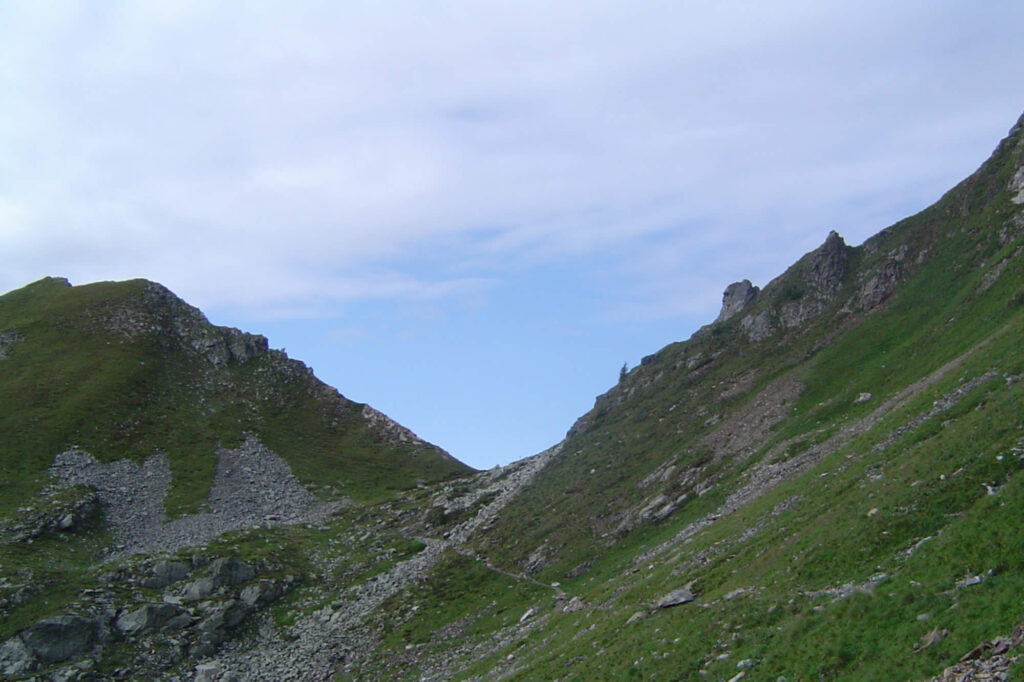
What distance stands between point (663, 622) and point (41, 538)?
236ft

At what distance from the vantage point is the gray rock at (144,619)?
6606cm

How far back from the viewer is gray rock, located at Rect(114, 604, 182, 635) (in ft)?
217

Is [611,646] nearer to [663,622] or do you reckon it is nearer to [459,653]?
[663,622]

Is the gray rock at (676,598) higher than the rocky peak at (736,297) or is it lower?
lower

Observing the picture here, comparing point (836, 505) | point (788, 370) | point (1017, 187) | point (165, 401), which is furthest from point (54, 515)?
point (1017, 187)

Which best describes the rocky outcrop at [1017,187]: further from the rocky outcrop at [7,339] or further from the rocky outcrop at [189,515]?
the rocky outcrop at [7,339]

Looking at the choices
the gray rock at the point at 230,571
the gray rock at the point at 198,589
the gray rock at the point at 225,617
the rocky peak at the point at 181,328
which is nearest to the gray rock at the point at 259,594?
the gray rock at the point at 225,617

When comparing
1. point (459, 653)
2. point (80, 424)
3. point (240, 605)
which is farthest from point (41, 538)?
point (459, 653)

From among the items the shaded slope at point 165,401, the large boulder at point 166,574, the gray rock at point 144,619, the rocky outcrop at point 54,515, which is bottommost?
the gray rock at point 144,619

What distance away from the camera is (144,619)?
6669 cm

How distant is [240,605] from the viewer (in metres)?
71.4

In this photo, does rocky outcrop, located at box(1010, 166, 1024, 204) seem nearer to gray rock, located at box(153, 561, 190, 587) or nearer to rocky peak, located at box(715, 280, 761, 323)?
rocky peak, located at box(715, 280, 761, 323)

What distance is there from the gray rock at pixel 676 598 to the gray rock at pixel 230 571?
4929 cm

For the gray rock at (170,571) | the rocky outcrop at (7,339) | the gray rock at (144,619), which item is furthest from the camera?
the rocky outcrop at (7,339)
